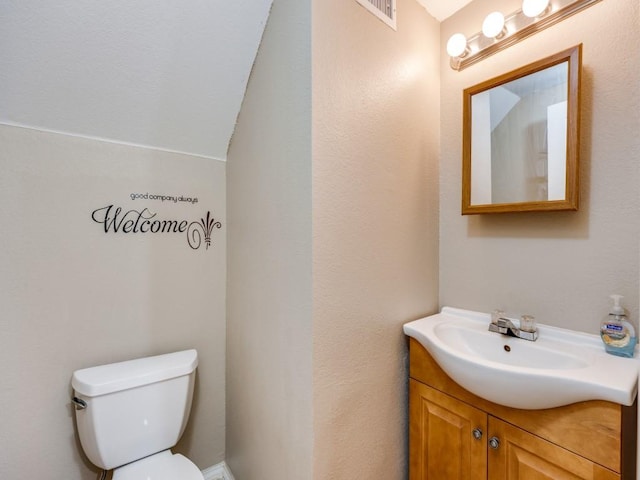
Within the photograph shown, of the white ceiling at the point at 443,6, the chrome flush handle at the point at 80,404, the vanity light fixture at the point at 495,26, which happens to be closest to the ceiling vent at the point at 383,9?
the white ceiling at the point at 443,6

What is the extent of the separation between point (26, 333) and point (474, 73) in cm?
214

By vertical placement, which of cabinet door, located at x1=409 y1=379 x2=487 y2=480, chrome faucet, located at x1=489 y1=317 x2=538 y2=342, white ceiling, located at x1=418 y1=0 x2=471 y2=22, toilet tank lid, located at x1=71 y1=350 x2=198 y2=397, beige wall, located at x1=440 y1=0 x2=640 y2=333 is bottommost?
cabinet door, located at x1=409 y1=379 x2=487 y2=480

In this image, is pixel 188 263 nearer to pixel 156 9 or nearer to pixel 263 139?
pixel 263 139

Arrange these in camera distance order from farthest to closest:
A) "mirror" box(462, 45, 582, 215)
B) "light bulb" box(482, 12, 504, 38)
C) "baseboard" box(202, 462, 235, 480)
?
"baseboard" box(202, 462, 235, 480), "light bulb" box(482, 12, 504, 38), "mirror" box(462, 45, 582, 215)

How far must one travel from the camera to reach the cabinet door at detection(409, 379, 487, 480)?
941 millimetres

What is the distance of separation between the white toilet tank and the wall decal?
0.59 meters

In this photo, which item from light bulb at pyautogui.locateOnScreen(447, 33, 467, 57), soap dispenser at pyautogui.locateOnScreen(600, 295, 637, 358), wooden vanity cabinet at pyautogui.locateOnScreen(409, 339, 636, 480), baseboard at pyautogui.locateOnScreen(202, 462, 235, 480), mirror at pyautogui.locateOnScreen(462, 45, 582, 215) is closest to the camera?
wooden vanity cabinet at pyautogui.locateOnScreen(409, 339, 636, 480)

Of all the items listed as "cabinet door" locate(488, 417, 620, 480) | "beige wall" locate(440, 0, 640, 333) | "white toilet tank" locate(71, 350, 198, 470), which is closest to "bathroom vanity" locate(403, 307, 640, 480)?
"cabinet door" locate(488, 417, 620, 480)

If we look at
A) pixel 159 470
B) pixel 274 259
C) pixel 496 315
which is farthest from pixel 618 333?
pixel 159 470

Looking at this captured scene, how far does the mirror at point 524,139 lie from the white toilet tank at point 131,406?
57.8 inches

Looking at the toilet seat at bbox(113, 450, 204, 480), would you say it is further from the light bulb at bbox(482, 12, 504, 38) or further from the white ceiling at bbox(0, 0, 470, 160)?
the light bulb at bbox(482, 12, 504, 38)

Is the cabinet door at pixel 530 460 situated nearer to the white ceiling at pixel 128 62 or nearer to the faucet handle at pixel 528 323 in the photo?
the faucet handle at pixel 528 323

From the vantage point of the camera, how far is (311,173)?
89cm

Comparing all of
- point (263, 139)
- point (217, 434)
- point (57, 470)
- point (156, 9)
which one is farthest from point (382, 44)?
point (57, 470)
